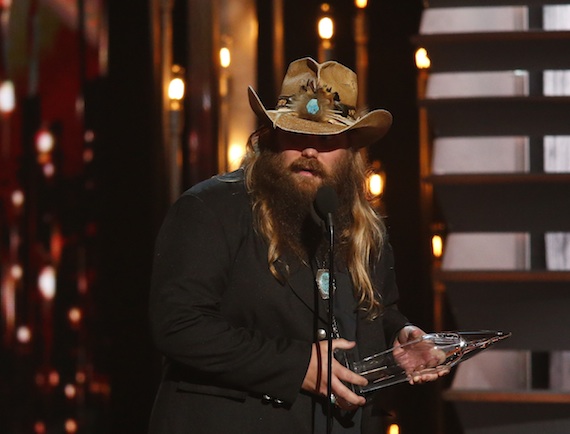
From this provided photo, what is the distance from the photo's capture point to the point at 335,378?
2.65 metres

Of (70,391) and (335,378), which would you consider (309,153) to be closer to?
(335,378)

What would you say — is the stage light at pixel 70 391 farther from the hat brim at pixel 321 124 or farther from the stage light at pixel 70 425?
the hat brim at pixel 321 124

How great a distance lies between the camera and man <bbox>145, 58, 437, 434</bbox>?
2680 millimetres

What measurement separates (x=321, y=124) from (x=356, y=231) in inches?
12.0

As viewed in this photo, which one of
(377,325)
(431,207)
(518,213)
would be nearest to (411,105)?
(431,207)

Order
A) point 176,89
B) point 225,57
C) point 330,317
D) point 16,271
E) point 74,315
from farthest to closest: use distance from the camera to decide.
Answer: point 225,57
point 176,89
point 74,315
point 16,271
point 330,317

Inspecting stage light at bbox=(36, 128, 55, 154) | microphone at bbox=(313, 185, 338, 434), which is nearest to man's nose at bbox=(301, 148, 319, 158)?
microphone at bbox=(313, 185, 338, 434)

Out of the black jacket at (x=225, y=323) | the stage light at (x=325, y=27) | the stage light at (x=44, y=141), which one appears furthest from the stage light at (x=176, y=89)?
the black jacket at (x=225, y=323)

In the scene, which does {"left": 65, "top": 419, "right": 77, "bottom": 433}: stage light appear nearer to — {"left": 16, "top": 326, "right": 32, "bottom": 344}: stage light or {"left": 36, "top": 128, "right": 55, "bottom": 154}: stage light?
{"left": 16, "top": 326, "right": 32, "bottom": 344}: stage light

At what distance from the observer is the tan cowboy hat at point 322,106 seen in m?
2.86

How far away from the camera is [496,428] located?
3.90 metres

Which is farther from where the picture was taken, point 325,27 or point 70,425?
point 325,27

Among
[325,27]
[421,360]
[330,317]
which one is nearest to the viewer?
[330,317]

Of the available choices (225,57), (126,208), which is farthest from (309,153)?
(225,57)
